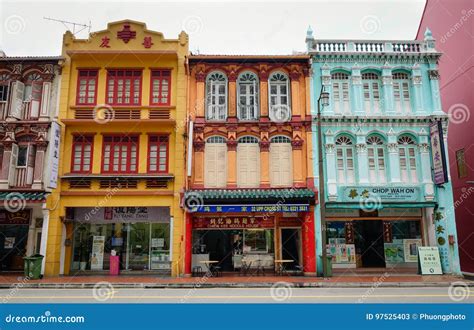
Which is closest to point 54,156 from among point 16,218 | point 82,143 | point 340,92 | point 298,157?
point 82,143

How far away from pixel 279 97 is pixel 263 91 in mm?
936

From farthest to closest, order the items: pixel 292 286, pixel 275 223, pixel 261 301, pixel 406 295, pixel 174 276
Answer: pixel 275 223 → pixel 174 276 → pixel 292 286 → pixel 406 295 → pixel 261 301

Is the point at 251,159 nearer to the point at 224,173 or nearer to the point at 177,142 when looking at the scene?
the point at 224,173

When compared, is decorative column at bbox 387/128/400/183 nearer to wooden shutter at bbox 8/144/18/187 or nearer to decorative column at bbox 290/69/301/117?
decorative column at bbox 290/69/301/117

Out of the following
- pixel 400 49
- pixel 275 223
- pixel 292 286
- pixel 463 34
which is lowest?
pixel 292 286

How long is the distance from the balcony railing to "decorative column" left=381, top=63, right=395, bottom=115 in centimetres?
111

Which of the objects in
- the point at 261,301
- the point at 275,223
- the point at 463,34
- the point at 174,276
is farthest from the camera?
the point at 463,34

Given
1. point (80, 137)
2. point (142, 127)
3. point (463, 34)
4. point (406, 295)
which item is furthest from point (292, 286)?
point (463, 34)

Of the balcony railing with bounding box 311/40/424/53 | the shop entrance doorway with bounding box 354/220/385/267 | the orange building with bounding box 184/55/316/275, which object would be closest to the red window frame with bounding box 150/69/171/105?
the orange building with bounding box 184/55/316/275

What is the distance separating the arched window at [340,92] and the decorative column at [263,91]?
3603mm

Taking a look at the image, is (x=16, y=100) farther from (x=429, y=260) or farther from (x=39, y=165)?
(x=429, y=260)

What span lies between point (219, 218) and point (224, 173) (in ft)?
7.62

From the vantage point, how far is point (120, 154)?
20.2 m

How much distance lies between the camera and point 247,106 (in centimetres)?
2095
